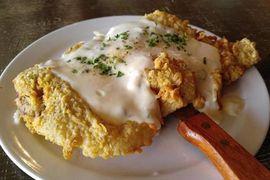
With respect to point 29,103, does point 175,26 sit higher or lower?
higher

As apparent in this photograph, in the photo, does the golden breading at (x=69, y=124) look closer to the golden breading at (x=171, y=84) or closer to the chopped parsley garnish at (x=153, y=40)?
the golden breading at (x=171, y=84)

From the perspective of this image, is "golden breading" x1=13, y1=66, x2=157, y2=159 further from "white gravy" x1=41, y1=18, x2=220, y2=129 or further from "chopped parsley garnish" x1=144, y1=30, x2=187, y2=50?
"chopped parsley garnish" x1=144, y1=30, x2=187, y2=50

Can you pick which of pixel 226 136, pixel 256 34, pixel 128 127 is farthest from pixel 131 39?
pixel 256 34

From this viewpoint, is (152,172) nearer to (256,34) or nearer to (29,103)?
(29,103)

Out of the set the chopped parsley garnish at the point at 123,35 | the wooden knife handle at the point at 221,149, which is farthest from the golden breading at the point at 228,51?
the wooden knife handle at the point at 221,149

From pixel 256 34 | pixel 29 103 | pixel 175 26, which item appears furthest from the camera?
pixel 256 34

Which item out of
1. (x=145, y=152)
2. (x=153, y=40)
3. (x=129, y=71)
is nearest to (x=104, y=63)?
(x=129, y=71)

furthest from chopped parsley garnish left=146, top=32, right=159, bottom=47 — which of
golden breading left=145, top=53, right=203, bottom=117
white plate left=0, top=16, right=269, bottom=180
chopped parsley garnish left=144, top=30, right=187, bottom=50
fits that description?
white plate left=0, top=16, right=269, bottom=180
